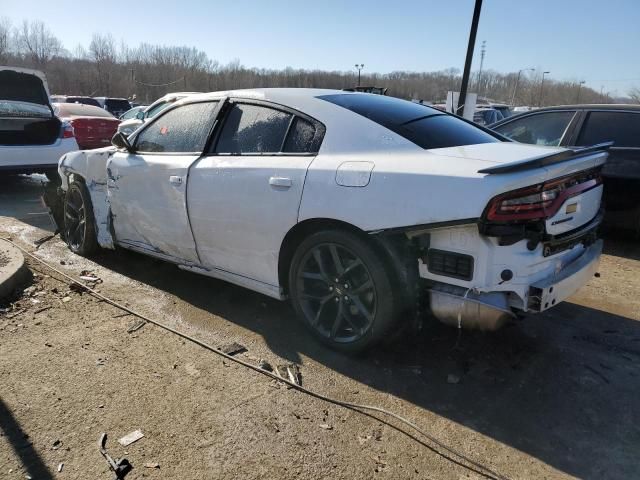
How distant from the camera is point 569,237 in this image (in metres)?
2.70

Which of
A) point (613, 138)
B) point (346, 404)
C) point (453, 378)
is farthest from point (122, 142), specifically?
point (613, 138)

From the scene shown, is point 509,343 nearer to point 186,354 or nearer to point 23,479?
point 186,354

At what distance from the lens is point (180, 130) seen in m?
3.96

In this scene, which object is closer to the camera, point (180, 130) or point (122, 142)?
point (180, 130)

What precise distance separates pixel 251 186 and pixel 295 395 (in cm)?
137

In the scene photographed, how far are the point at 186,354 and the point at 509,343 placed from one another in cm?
213

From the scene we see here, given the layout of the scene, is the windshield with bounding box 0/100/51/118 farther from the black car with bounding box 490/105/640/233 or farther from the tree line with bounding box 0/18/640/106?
the tree line with bounding box 0/18/640/106

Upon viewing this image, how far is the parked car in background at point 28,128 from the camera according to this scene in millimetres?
7578

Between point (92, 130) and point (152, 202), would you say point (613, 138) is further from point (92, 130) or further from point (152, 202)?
point (92, 130)

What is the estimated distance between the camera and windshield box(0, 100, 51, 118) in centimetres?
765

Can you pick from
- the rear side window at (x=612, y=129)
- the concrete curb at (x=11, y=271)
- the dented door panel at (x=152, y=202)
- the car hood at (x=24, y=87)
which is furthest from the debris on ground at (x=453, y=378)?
the car hood at (x=24, y=87)

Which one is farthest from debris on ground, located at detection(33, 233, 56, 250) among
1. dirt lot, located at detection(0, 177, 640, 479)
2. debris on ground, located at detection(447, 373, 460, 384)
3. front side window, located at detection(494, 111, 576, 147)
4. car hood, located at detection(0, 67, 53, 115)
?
front side window, located at detection(494, 111, 576, 147)

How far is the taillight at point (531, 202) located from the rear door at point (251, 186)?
1174 millimetres

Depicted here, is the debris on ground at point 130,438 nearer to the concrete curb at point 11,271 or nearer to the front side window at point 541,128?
the concrete curb at point 11,271
